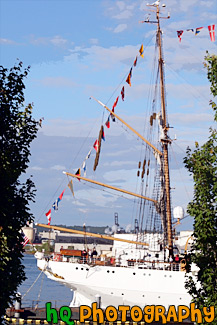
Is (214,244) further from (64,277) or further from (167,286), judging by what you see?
(64,277)

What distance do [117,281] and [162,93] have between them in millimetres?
20385

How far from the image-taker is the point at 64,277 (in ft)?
168

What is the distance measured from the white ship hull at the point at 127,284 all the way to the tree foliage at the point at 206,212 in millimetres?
23838

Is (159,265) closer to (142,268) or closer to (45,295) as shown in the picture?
(142,268)

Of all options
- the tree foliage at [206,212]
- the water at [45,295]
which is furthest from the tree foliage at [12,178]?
the water at [45,295]

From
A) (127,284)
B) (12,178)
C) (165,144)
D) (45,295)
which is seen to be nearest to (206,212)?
(12,178)

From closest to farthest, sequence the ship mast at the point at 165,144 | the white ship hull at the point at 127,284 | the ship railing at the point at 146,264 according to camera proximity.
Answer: the white ship hull at the point at 127,284
the ship railing at the point at 146,264
the ship mast at the point at 165,144

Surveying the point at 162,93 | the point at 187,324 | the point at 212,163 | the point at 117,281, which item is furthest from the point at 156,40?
the point at 212,163

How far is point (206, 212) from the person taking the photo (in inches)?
873

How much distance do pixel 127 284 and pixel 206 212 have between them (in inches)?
1062

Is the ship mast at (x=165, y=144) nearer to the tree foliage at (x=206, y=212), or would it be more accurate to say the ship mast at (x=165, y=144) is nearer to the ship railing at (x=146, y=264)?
the ship railing at (x=146, y=264)

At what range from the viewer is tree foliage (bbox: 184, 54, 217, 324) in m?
22.1

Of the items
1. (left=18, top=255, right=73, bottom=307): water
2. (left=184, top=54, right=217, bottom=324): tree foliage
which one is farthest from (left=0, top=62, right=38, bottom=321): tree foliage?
(left=18, top=255, right=73, bottom=307): water

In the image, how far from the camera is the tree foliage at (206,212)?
22.1 meters
